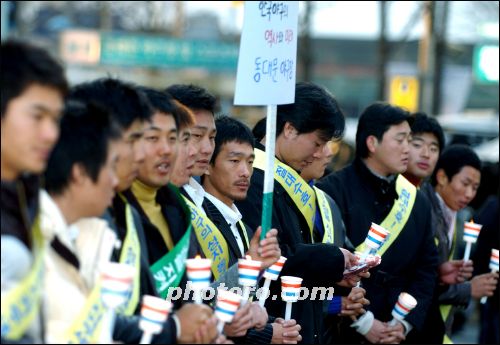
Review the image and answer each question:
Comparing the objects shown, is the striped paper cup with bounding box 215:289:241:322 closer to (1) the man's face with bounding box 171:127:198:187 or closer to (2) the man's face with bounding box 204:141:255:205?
(1) the man's face with bounding box 171:127:198:187

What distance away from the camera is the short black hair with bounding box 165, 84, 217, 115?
22.1 ft

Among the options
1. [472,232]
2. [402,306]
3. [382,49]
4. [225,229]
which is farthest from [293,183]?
[382,49]

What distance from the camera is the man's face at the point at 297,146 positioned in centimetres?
747

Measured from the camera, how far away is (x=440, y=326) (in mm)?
9492

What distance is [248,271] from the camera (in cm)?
585

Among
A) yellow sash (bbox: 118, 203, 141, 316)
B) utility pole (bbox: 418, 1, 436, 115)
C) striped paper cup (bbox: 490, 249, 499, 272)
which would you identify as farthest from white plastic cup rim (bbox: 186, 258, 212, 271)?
utility pole (bbox: 418, 1, 436, 115)

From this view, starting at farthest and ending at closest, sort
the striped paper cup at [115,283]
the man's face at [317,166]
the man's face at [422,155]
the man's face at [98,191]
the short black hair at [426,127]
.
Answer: the short black hair at [426,127] < the man's face at [422,155] < the man's face at [317,166] < the man's face at [98,191] < the striped paper cup at [115,283]

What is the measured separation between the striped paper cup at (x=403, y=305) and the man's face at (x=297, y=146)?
1375 millimetres

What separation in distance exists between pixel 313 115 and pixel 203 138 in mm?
1035

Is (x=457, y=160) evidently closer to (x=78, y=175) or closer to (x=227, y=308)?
(x=227, y=308)

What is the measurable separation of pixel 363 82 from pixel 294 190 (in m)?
52.3

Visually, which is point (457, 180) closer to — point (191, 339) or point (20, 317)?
point (191, 339)

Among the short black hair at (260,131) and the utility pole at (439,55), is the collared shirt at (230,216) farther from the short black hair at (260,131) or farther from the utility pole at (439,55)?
the utility pole at (439,55)

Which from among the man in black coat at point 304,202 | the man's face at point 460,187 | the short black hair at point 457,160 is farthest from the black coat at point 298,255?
the short black hair at point 457,160
